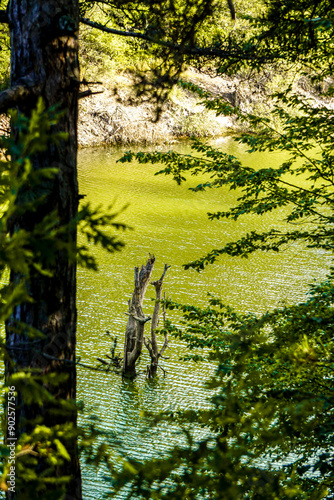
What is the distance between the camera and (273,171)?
15.1ft

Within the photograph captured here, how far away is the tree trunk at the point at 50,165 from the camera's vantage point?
2.24 metres

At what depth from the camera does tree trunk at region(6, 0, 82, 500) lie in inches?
88.3

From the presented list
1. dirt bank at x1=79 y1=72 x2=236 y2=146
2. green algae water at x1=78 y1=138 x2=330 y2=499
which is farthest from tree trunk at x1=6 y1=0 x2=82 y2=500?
dirt bank at x1=79 y1=72 x2=236 y2=146

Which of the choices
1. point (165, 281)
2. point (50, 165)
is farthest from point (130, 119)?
point (50, 165)

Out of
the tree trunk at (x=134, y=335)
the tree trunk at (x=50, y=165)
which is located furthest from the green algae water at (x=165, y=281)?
the tree trunk at (x=50, y=165)

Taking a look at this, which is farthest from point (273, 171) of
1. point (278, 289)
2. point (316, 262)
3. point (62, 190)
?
point (316, 262)

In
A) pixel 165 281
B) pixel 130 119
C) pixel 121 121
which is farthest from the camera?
pixel 130 119

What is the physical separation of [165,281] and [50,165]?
27.1 ft

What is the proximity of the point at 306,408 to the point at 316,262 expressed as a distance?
410 inches

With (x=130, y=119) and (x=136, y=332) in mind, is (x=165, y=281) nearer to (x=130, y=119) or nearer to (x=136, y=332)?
(x=136, y=332)

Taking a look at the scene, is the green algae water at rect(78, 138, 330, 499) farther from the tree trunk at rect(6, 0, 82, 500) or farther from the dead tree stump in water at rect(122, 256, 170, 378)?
the tree trunk at rect(6, 0, 82, 500)

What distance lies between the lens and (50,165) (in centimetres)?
228

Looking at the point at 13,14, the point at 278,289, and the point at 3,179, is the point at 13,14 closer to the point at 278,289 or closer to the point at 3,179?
the point at 3,179

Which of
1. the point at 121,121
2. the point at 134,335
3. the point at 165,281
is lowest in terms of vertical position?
the point at 134,335
